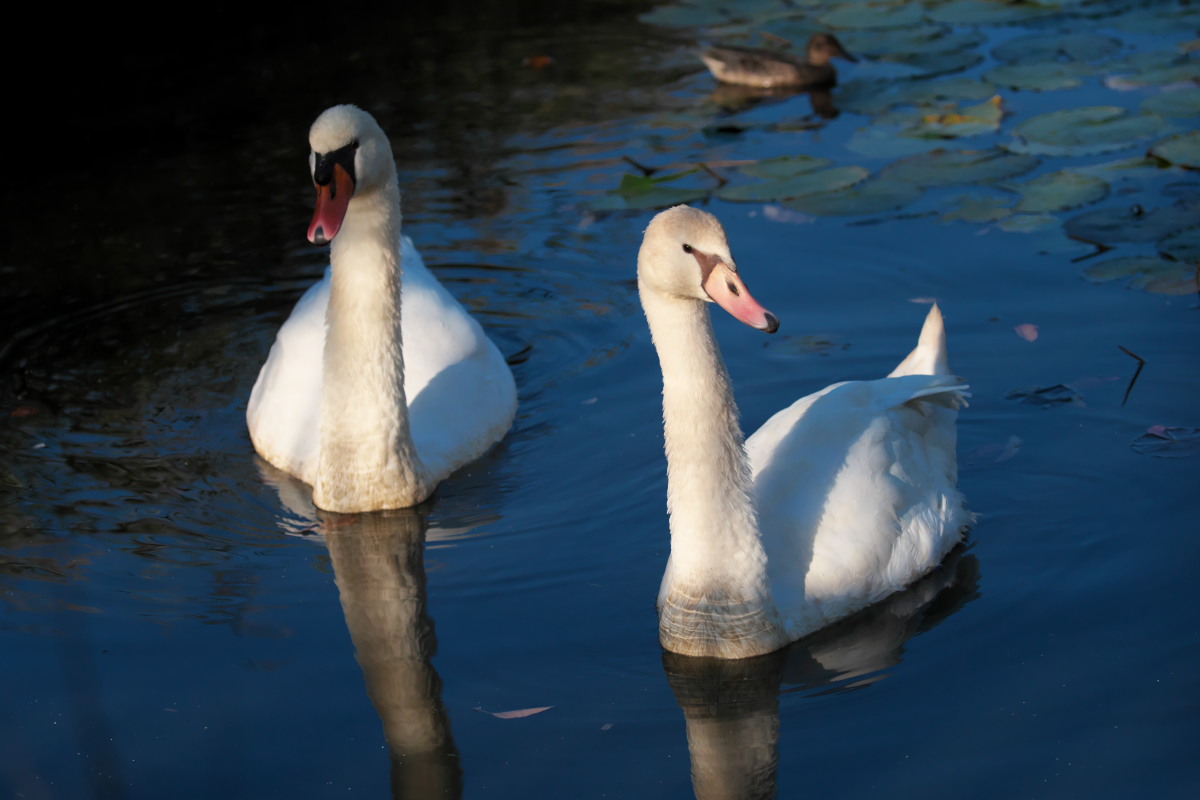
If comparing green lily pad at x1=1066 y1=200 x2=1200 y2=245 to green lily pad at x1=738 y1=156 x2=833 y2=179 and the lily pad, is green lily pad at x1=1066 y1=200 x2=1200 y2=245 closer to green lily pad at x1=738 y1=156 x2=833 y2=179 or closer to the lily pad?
green lily pad at x1=738 y1=156 x2=833 y2=179

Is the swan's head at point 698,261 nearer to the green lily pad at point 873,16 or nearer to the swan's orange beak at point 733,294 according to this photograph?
the swan's orange beak at point 733,294

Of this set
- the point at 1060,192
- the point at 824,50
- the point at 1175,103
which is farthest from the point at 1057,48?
the point at 1060,192

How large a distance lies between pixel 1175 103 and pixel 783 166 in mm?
2769

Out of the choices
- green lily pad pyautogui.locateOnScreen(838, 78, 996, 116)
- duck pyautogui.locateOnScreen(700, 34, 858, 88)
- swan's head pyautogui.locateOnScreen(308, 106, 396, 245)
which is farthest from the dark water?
swan's head pyautogui.locateOnScreen(308, 106, 396, 245)

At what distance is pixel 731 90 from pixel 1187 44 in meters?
3.63

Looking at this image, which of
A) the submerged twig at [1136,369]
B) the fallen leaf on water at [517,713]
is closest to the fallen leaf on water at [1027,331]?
the submerged twig at [1136,369]

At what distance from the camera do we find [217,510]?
6629 mm

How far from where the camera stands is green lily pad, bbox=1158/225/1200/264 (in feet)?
26.8

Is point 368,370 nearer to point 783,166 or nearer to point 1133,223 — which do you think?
point 783,166

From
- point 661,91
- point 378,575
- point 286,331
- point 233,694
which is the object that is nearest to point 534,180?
point 661,91

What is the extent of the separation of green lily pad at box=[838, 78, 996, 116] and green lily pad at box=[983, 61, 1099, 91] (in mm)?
171

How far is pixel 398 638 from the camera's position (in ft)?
18.6

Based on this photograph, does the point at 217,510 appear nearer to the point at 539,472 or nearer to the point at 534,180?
the point at 539,472

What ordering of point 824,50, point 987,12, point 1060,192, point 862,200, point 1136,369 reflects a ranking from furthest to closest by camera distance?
point 987,12 < point 824,50 < point 862,200 < point 1060,192 < point 1136,369
